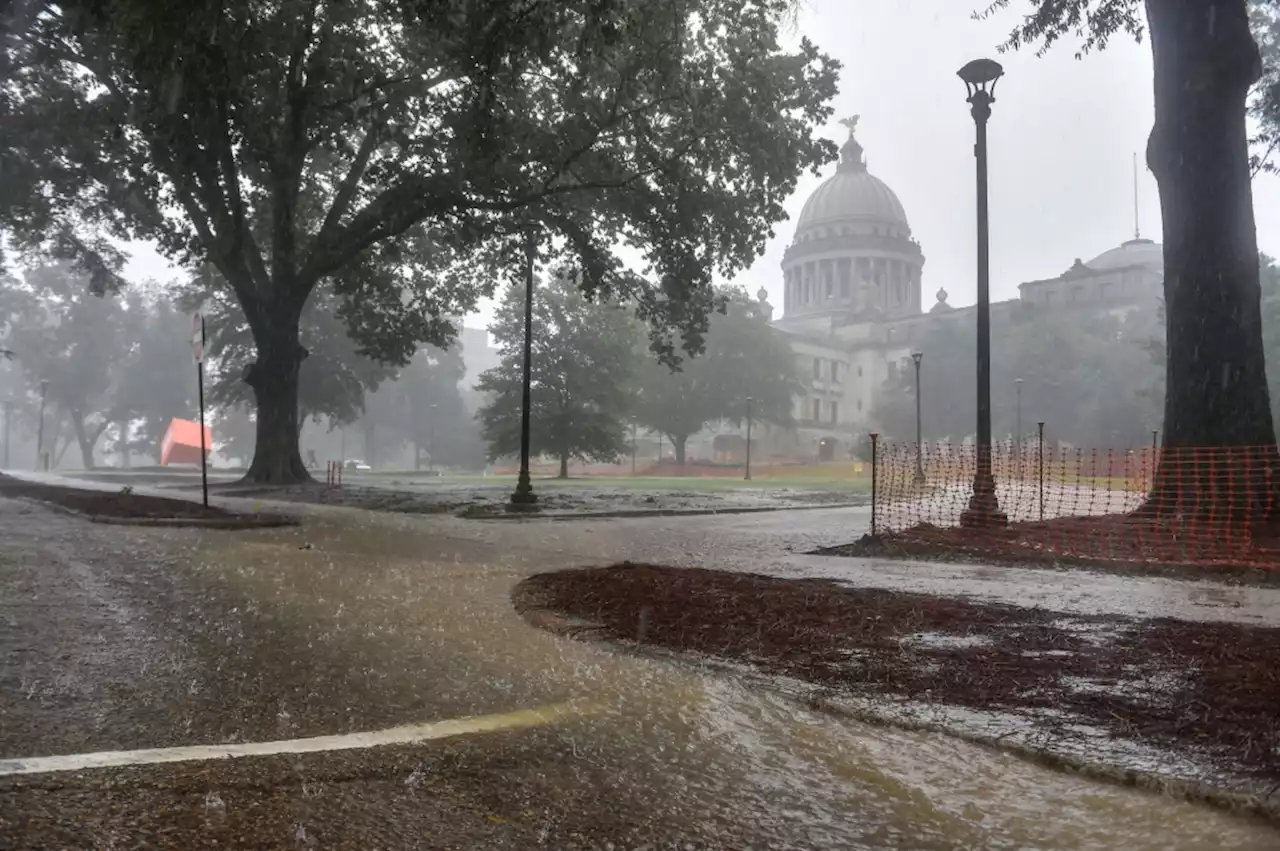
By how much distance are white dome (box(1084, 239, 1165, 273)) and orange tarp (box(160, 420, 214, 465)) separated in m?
83.6

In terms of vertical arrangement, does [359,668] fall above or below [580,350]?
below

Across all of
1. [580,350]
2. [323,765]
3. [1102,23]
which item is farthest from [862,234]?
[323,765]

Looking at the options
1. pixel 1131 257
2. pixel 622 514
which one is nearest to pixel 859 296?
pixel 1131 257

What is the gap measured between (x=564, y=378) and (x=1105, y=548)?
4359 centimetres

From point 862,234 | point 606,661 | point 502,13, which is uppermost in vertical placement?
point 862,234

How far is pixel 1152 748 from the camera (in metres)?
3.55

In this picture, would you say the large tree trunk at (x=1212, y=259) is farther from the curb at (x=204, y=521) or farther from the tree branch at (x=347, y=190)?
the tree branch at (x=347, y=190)

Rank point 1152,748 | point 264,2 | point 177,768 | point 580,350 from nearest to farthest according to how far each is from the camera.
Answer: point 177,768 → point 1152,748 → point 264,2 → point 580,350

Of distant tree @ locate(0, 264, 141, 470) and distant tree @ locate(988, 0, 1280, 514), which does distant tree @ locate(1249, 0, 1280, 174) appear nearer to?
distant tree @ locate(988, 0, 1280, 514)

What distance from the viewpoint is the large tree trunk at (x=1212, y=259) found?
12922 millimetres

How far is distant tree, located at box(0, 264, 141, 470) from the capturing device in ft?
252

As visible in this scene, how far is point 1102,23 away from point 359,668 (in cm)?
1854

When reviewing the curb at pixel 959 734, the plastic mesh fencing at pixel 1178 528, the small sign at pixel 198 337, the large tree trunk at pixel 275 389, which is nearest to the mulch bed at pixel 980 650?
the curb at pixel 959 734

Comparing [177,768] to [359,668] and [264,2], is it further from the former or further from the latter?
[264,2]
